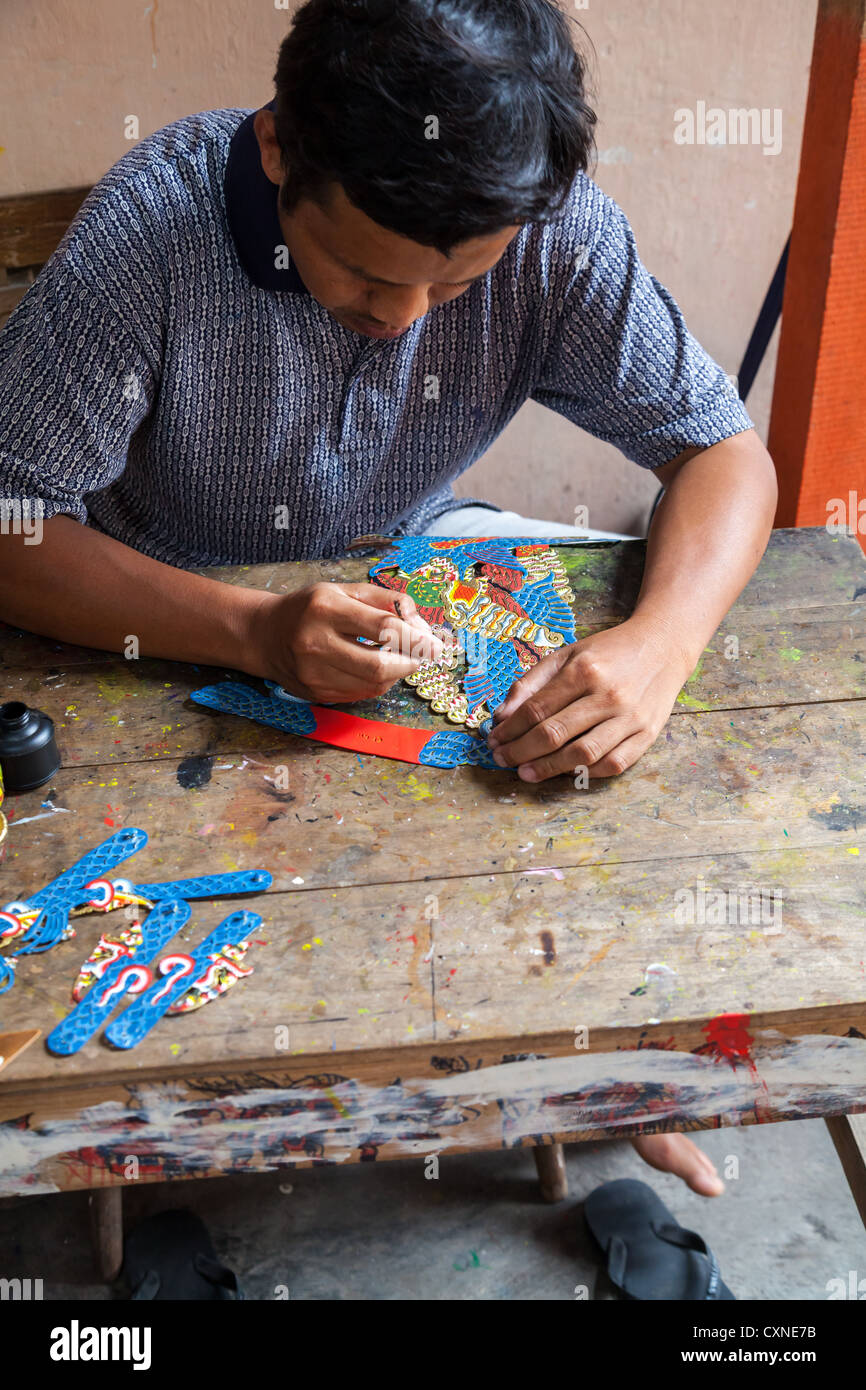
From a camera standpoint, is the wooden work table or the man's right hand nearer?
the wooden work table

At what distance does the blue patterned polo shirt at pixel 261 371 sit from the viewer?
4.01 feet

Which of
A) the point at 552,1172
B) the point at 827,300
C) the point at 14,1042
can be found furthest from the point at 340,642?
the point at 827,300

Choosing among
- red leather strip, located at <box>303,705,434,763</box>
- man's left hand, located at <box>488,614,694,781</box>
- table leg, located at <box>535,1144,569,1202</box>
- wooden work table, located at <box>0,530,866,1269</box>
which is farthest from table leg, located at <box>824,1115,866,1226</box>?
red leather strip, located at <box>303,705,434,763</box>

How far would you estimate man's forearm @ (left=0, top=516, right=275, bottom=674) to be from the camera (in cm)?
122

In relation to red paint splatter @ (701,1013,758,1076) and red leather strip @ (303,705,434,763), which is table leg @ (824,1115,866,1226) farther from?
red leather strip @ (303,705,434,763)

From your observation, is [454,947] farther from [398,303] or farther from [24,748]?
[398,303]

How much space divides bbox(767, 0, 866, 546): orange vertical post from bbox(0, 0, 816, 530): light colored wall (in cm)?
39

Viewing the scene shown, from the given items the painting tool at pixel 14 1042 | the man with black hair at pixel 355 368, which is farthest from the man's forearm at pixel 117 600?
the painting tool at pixel 14 1042

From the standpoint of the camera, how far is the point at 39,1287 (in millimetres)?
1607

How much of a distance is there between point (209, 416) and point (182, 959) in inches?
28.2

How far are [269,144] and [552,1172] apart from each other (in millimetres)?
1450

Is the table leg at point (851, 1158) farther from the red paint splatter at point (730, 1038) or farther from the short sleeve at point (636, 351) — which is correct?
the short sleeve at point (636, 351)

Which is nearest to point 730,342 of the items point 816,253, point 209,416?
Answer: point 816,253
